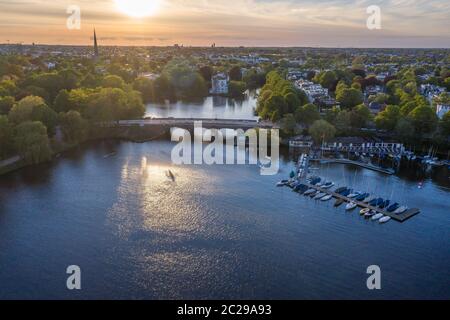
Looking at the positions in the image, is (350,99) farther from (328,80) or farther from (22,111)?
(22,111)

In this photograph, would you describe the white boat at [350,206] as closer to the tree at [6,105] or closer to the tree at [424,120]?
the tree at [424,120]

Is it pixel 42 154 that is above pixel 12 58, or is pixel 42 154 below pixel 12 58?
below

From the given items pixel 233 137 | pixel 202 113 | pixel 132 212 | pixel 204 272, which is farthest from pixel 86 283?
pixel 202 113

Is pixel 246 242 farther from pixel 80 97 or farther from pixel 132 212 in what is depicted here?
pixel 80 97

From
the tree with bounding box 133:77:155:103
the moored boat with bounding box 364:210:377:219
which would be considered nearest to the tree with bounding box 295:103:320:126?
the moored boat with bounding box 364:210:377:219

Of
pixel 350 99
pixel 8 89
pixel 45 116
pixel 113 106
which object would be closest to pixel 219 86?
pixel 350 99
